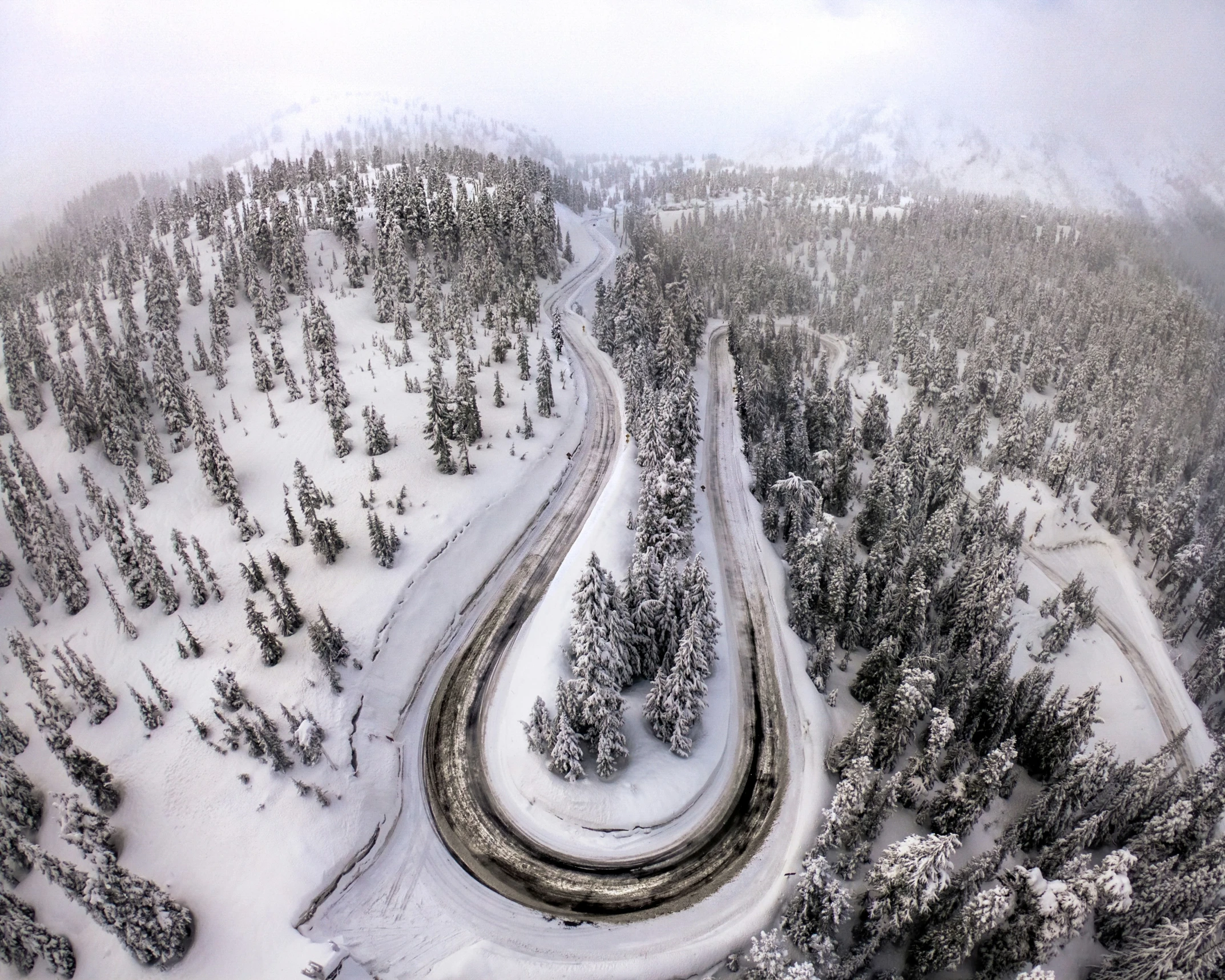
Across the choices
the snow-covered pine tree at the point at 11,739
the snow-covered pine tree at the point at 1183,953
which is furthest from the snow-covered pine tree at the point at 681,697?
the snow-covered pine tree at the point at 11,739

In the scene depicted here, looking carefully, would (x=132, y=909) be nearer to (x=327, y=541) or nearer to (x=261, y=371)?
(x=327, y=541)

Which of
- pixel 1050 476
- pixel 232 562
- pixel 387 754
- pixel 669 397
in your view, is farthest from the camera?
pixel 1050 476

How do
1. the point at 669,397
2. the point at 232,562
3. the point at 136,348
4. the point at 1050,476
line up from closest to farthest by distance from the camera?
1. the point at 232,562
2. the point at 669,397
3. the point at 136,348
4. the point at 1050,476

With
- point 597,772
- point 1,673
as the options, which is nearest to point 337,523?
point 1,673

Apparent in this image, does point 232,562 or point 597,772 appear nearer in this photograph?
point 597,772

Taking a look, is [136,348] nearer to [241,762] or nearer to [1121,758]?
Result: [241,762]

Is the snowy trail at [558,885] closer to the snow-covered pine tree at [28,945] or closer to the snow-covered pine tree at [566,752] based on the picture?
the snow-covered pine tree at [566,752]
